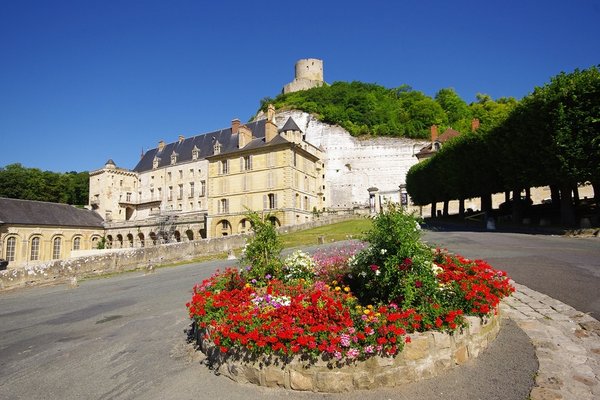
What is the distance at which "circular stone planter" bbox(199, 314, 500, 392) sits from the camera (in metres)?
4.33

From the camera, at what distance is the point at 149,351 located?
6062 millimetres

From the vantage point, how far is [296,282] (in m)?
7.24

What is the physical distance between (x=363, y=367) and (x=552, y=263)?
8.57 m

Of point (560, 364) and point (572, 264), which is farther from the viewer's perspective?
point (572, 264)

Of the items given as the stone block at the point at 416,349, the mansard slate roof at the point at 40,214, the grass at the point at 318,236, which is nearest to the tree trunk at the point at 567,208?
the grass at the point at 318,236

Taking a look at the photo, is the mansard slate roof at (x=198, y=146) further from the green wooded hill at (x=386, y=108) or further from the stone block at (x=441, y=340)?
the stone block at (x=441, y=340)

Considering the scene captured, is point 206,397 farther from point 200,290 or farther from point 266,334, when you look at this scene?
point 200,290

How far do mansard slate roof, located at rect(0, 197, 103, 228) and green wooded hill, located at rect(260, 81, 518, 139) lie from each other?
41.4m

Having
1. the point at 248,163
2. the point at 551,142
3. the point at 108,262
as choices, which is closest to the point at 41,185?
the point at 248,163

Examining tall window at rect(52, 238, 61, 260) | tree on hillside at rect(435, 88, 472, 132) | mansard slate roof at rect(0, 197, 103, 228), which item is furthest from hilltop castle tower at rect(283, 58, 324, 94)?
tall window at rect(52, 238, 61, 260)

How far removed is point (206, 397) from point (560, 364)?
14.6 feet

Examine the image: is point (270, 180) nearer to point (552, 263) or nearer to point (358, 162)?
point (358, 162)

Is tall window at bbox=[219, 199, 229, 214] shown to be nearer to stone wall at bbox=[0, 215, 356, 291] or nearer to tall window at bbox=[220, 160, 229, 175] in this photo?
tall window at bbox=[220, 160, 229, 175]

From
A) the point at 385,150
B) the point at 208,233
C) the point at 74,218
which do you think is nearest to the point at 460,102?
the point at 385,150
